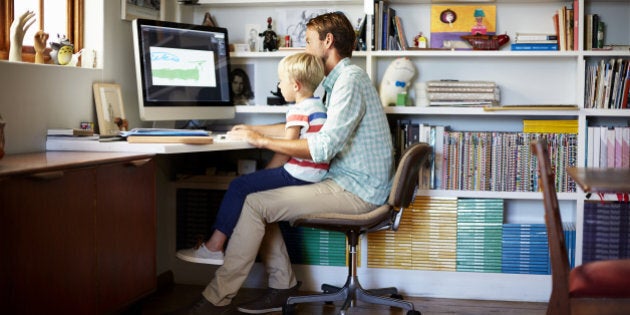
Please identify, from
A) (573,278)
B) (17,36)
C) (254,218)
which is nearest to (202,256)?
(254,218)

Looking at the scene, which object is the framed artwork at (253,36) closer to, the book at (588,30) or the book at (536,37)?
the book at (536,37)

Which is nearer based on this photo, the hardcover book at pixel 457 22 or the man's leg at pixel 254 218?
the man's leg at pixel 254 218

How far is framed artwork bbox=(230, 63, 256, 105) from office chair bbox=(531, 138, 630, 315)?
240 centimetres

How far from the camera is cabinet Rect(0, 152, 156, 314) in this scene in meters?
2.19

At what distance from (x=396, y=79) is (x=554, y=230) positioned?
6.79ft

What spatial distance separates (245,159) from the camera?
4.14m

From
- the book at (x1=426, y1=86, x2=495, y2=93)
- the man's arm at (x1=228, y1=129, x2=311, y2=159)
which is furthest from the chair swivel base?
the book at (x1=426, y1=86, x2=495, y2=93)

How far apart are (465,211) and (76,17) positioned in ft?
6.69

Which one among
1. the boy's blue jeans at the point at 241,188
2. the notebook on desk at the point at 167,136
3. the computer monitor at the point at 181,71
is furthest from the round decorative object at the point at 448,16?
the notebook on desk at the point at 167,136

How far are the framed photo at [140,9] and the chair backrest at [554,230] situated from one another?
230cm

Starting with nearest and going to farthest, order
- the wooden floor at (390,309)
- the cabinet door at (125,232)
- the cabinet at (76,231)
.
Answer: the cabinet at (76,231) → the cabinet door at (125,232) → the wooden floor at (390,309)

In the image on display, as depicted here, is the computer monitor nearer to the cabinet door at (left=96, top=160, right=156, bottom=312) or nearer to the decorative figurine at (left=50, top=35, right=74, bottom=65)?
the decorative figurine at (left=50, top=35, right=74, bottom=65)

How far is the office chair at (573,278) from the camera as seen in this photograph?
1.91 metres

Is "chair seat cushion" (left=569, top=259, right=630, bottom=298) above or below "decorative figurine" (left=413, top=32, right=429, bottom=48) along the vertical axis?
below
